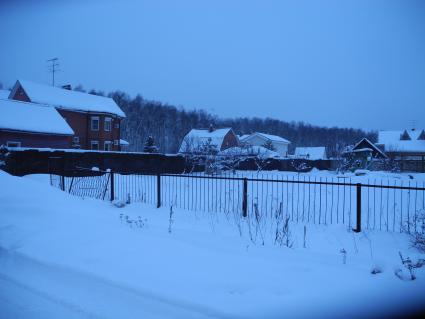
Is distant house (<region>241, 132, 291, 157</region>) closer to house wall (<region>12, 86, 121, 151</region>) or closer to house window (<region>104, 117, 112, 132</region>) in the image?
house window (<region>104, 117, 112, 132</region>)

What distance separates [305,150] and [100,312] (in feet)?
230

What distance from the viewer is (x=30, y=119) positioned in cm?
2430

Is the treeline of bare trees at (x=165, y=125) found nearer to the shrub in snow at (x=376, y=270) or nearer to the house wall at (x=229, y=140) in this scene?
the house wall at (x=229, y=140)

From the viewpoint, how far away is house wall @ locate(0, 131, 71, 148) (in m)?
22.3

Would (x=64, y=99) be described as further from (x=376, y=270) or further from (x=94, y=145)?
(x=376, y=270)

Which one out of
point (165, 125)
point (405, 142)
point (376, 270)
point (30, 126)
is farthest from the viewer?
point (165, 125)

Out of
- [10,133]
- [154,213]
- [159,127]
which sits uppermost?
[159,127]

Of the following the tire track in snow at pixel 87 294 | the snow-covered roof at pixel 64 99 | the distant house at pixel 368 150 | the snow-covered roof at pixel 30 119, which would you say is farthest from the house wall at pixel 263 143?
the tire track in snow at pixel 87 294

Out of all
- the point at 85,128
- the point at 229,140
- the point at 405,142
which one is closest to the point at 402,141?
the point at 405,142

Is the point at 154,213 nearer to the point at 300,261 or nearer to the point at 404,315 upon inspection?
the point at 300,261

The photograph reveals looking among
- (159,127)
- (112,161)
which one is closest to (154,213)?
(112,161)

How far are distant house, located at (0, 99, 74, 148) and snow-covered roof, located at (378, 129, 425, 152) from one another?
129ft

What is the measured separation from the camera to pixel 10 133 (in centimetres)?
2252

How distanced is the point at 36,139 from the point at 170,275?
80.8 feet
